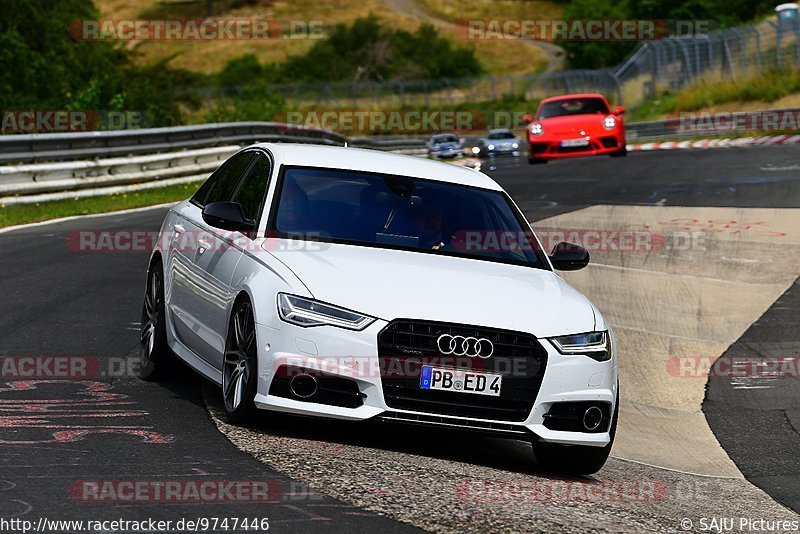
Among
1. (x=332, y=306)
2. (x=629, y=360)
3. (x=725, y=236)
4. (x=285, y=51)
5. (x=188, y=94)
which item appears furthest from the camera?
(x=285, y=51)

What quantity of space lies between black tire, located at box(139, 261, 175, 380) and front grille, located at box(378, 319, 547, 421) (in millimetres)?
2338

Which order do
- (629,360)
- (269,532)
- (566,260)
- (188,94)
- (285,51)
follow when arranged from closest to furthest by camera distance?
(269,532)
(566,260)
(629,360)
(188,94)
(285,51)

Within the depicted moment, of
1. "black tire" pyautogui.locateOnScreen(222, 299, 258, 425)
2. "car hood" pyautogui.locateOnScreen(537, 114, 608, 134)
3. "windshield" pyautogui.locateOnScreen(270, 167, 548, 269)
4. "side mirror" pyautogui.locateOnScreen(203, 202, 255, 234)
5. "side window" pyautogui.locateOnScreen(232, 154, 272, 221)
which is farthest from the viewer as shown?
"car hood" pyautogui.locateOnScreen(537, 114, 608, 134)

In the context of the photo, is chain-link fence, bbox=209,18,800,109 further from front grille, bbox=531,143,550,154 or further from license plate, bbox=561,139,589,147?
license plate, bbox=561,139,589,147

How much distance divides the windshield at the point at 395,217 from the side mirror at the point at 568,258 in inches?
6.0

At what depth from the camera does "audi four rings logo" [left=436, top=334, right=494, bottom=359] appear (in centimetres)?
680

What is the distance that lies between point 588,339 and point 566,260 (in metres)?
1.28

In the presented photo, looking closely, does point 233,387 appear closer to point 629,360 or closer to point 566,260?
point 566,260

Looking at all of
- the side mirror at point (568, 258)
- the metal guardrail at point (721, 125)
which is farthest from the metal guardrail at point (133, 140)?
the metal guardrail at point (721, 125)

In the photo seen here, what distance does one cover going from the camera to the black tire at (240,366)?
22.8 feet

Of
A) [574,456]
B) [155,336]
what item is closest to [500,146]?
[155,336]

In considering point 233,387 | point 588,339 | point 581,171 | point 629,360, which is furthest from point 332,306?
point 581,171

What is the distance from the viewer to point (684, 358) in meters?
11.8

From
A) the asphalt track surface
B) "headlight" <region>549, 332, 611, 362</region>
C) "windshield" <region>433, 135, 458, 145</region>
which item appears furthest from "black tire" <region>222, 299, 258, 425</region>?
"windshield" <region>433, 135, 458, 145</region>
